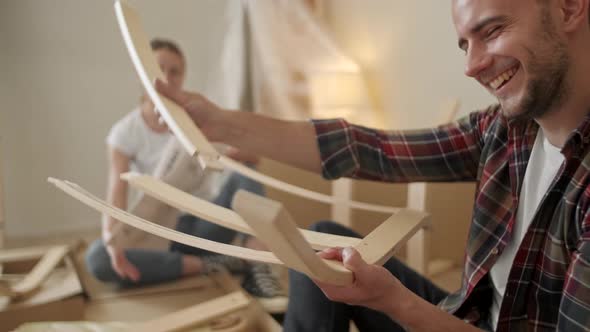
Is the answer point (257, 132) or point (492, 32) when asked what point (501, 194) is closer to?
point (492, 32)

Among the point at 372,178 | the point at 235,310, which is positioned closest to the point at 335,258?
the point at 372,178

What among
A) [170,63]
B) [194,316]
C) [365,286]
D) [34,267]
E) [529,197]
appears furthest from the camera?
[170,63]

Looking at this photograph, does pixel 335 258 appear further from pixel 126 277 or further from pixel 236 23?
pixel 236 23

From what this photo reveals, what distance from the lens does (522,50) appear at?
1.63 ft

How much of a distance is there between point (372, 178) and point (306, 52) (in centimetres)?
104

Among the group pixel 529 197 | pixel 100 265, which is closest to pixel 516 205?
pixel 529 197

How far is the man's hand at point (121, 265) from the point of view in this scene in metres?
1.08

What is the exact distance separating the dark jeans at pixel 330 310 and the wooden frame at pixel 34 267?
524 mm

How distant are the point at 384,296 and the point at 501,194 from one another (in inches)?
9.5

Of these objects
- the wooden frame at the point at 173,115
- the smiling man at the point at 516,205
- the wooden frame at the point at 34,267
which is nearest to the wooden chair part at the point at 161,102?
the wooden frame at the point at 173,115

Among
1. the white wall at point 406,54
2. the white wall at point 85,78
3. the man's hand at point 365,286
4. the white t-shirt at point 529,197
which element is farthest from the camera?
the white wall at point 85,78

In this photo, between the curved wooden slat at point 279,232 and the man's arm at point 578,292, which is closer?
the curved wooden slat at point 279,232

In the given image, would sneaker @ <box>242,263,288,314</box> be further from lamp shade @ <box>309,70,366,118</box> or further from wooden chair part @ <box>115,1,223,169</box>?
lamp shade @ <box>309,70,366,118</box>

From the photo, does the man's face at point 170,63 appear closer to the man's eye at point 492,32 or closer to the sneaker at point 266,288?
the sneaker at point 266,288
